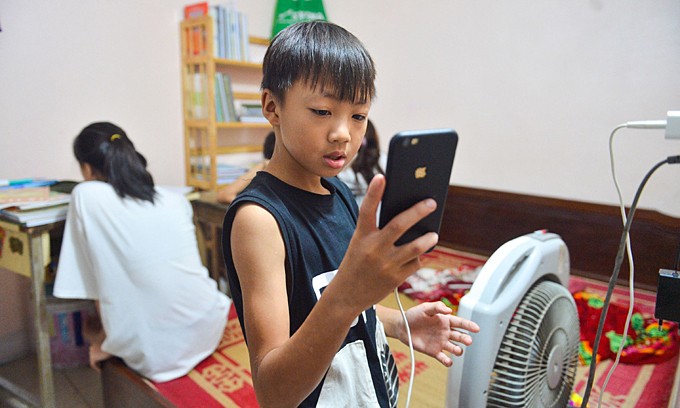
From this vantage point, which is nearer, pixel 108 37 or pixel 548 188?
pixel 108 37

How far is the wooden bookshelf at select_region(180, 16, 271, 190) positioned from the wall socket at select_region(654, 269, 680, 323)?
1904 millimetres

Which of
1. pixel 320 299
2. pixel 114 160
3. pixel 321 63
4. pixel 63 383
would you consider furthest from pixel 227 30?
pixel 320 299

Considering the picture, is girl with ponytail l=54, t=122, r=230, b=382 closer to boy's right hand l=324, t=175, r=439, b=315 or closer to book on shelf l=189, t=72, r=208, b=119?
book on shelf l=189, t=72, r=208, b=119

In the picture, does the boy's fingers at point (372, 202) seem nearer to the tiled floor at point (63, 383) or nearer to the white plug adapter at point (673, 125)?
the white plug adapter at point (673, 125)

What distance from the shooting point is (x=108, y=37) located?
2094 millimetres

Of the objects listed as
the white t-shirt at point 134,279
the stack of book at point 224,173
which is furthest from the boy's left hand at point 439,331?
the stack of book at point 224,173

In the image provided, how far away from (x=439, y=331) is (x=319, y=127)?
Result: 39 centimetres

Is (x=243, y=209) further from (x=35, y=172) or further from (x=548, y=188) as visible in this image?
(x=548, y=188)

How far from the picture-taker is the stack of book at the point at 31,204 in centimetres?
137

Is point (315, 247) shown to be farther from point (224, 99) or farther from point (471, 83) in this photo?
point (471, 83)

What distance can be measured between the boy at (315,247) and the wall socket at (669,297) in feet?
0.89

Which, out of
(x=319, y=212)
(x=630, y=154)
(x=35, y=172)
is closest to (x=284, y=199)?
(x=319, y=212)

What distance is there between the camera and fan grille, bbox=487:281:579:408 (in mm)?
759

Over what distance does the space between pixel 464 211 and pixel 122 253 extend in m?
1.84
